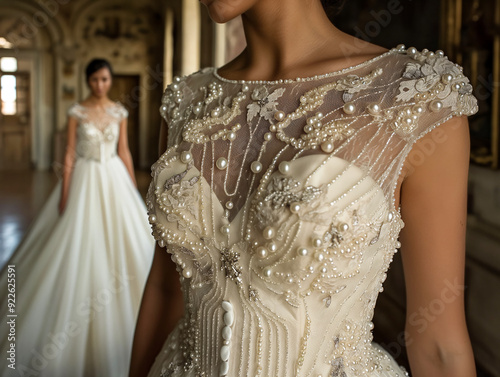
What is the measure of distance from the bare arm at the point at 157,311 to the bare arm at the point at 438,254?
63cm

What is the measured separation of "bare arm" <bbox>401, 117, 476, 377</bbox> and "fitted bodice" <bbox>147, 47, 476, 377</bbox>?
0.15 ft

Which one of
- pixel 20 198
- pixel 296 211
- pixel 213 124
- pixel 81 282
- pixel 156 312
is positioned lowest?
pixel 20 198

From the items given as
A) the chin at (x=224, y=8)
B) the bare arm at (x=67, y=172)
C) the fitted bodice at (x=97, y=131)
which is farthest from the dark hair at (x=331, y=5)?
the fitted bodice at (x=97, y=131)

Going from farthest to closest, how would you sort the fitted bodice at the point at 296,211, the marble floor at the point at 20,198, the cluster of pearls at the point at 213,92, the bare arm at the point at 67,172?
1. the marble floor at the point at 20,198
2. the bare arm at the point at 67,172
3. the cluster of pearls at the point at 213,92
4. the fitted bodice at the point at 296,211

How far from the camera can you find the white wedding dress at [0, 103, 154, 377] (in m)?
3.71

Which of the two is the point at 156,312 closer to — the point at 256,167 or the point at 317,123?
the point at 256,167

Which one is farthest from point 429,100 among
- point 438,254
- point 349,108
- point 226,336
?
point 226,336

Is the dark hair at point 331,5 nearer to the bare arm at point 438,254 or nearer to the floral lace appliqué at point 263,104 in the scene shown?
the floral lace appliqué at point 263,104

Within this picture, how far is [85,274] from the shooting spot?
4395 mm

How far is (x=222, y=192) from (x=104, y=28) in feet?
56.4

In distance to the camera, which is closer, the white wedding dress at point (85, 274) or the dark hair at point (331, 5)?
the dark hair at point (331, 5)

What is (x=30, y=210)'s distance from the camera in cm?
1003

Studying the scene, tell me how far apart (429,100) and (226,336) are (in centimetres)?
68

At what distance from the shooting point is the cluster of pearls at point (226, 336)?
1.35 meters
